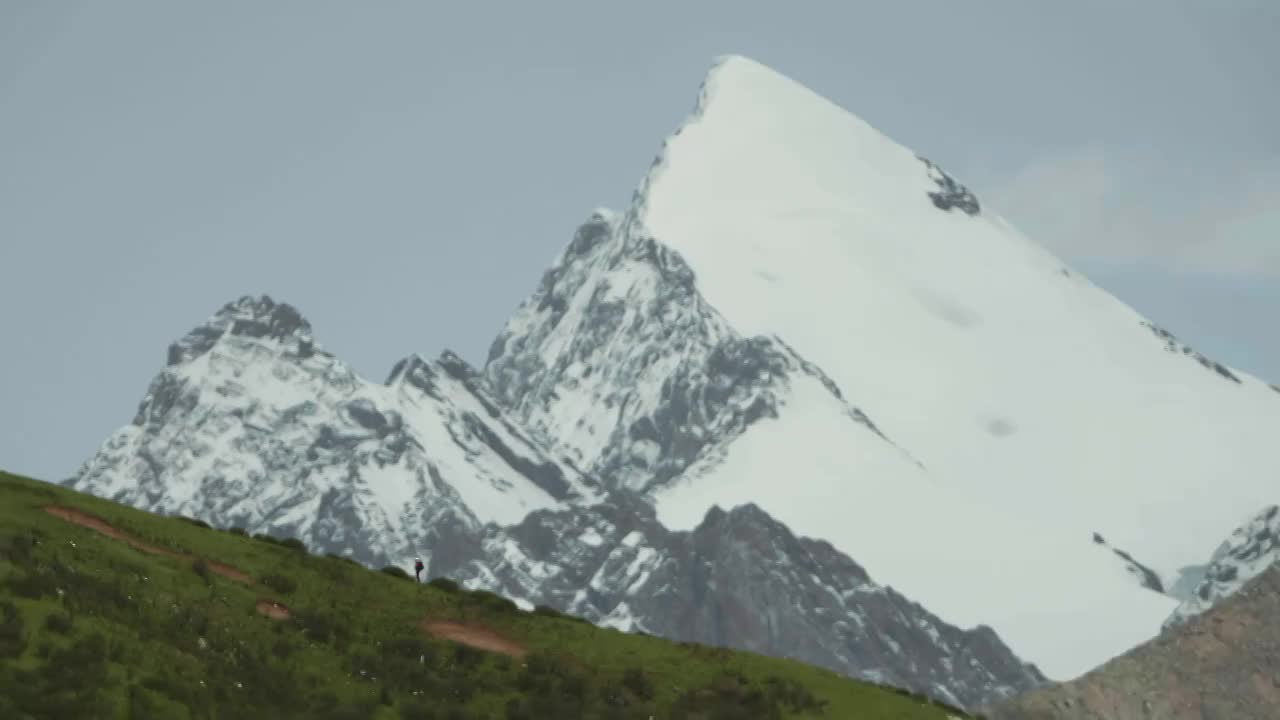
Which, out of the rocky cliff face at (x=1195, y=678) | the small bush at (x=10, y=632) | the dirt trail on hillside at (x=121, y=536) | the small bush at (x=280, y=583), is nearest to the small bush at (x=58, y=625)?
the small bush at (x=10, y=632)

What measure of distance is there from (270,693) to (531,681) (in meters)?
10.1

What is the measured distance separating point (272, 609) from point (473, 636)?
721 cm

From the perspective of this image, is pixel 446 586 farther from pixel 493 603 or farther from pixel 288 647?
pixel 288 647

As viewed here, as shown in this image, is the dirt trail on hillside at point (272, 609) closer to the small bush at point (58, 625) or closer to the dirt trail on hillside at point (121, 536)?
the dirt trail on hillside at point (121, 536)

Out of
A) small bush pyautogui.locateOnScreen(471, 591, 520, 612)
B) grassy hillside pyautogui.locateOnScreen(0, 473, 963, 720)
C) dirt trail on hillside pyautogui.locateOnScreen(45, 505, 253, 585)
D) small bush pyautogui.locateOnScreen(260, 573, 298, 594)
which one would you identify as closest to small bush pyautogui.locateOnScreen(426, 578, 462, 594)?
grassy hillside pyautogui.locateOnScreen(0, 473, 963, 720)

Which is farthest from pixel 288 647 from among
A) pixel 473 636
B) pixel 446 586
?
pixel 446 586

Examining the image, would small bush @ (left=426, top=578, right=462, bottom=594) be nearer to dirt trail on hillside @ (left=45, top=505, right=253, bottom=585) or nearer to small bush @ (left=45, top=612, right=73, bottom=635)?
dirt trail on hillside @ (left=45, top=505, right=253, bottom=585)

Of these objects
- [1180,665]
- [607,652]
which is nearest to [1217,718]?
[1180,665]

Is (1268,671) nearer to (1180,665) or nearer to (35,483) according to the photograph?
(1180,665)

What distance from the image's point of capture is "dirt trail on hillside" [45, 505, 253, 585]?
3351 inches

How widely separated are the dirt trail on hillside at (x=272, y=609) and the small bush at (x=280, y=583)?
183 cm

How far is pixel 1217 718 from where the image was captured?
307 feet

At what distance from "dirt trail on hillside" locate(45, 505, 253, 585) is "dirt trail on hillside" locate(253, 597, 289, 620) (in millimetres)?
2310

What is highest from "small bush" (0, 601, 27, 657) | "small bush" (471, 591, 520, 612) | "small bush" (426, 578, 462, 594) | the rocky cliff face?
the rocky cliff face
